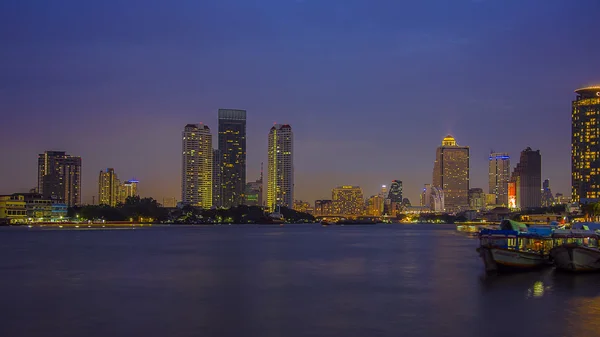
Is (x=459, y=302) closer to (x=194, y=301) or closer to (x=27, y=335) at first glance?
(x=194, y=301)

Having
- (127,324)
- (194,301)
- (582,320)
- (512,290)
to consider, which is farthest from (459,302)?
(127,324)

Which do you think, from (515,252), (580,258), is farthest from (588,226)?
(515,252)

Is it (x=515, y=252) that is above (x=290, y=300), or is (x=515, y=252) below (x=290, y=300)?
above

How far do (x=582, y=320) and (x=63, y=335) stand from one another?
26.4 m

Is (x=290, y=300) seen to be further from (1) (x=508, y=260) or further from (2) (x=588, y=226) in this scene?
(2) (x=588, y=226)

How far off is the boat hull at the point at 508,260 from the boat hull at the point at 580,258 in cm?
260

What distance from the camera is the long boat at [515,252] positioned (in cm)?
5628

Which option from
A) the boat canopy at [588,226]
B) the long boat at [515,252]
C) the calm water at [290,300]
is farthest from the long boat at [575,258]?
the boat canopy at [588,226]

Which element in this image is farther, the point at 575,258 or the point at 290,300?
the point at 575,258

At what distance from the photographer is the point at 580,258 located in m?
54.7

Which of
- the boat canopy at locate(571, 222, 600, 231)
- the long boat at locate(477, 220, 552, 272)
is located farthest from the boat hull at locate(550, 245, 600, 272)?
the boat canopy at locate(571, 222, 600, 231)

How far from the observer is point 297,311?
132ft

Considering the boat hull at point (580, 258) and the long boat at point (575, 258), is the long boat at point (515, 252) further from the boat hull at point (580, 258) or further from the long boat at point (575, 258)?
the boat hull at point (580, 258)

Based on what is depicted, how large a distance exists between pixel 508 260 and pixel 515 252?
87 cm
